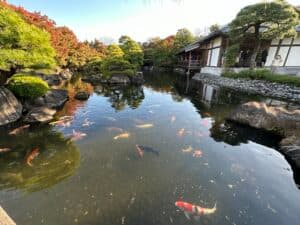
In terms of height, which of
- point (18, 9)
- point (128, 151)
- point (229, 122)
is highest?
point (18, 9)

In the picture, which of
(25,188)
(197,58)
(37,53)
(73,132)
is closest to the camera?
(25,188)

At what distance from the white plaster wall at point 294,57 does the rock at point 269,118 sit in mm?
16651

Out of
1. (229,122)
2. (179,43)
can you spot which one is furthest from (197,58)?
(229,122)

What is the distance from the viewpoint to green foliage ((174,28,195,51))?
35.2 meters

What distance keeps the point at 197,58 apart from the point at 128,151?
91.4 feet

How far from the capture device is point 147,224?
325 centimetres

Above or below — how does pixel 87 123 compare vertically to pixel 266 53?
below

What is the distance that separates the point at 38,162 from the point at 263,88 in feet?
54.7

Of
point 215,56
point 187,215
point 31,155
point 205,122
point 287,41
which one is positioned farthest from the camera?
point 215,56

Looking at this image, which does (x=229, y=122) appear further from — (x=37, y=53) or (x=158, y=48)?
(x=158, y=48)

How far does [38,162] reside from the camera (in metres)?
4.95

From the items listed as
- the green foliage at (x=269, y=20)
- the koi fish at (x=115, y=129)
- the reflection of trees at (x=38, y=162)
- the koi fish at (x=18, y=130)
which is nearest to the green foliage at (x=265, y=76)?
the green foliage at (x=269, y=20)

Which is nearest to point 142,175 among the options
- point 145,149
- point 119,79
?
point 145,149

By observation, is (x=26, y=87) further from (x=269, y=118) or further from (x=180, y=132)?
(x=269, y=118)
